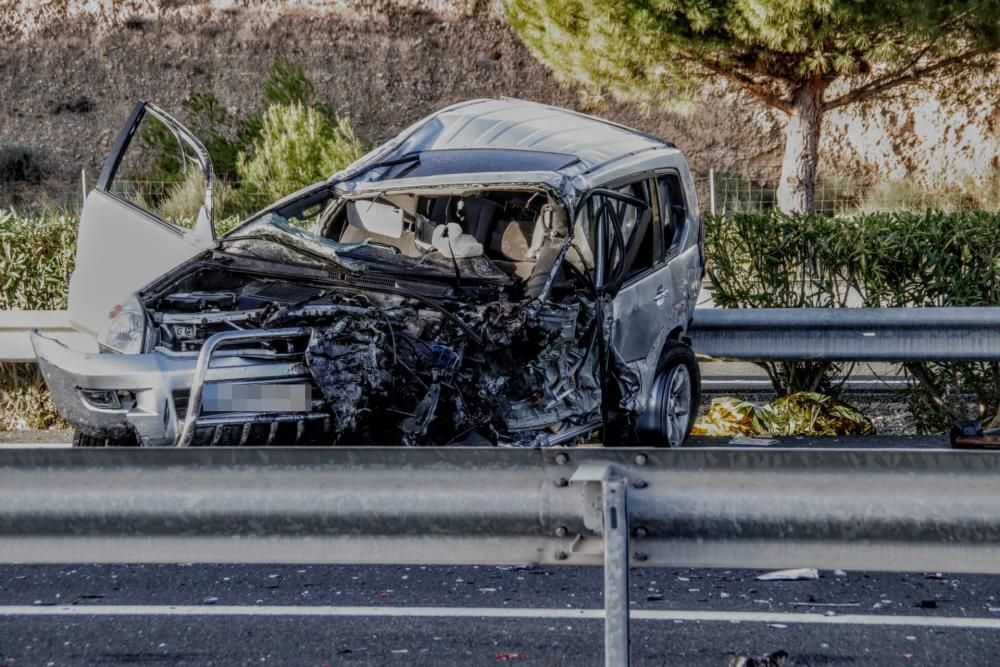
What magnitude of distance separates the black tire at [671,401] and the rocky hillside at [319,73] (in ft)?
62.5

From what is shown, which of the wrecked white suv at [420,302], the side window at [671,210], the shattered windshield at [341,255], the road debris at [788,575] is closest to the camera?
the road debris at [788,575]

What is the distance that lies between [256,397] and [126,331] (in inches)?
31.8

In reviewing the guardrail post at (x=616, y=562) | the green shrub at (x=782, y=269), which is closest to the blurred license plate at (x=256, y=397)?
the guardrail post at (x=616, y=562)

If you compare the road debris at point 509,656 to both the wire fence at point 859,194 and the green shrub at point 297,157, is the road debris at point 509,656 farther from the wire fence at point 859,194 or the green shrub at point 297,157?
the wire fence at point 859,194

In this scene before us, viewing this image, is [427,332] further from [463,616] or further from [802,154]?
[802,154]

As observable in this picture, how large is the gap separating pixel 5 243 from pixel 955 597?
7.32m

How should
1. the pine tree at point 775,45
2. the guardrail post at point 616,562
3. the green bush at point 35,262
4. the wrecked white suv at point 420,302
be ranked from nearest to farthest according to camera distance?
the guardrail post at point 616,562
the wrecked white suv at point 420,302
the green bush at point 35,262
the pine tree at point 775,45

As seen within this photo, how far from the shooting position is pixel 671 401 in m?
7.23

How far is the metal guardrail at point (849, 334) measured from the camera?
769 cm

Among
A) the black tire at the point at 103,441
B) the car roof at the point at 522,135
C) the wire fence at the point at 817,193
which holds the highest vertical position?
the wire fence at the point at 817,193

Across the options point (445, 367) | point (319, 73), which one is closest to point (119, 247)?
point (445, 367)

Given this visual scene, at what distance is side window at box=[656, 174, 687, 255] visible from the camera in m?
7.61

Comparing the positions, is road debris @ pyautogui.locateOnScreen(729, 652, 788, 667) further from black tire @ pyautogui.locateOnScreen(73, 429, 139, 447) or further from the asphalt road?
black tire @ pyautogui.locateOnScreen(73, 429, 139, 447)

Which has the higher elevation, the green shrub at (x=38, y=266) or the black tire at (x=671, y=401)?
the green shrub at (x=38, y=266)
